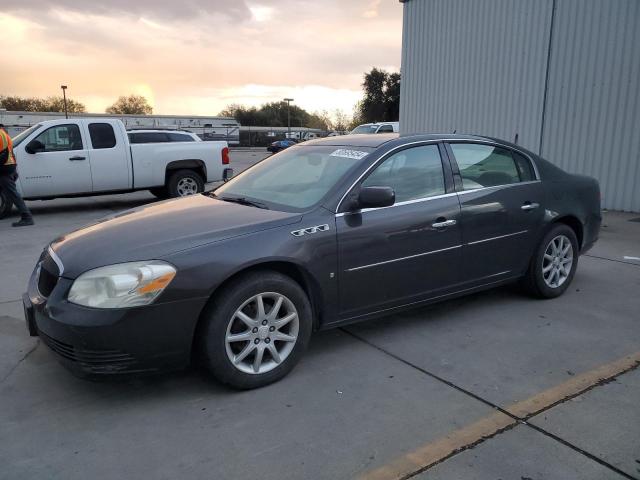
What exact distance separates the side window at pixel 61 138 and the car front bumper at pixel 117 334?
25.6 ft

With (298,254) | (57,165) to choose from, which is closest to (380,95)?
(57,165)

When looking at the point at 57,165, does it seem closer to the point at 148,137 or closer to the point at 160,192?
the point at 148,137

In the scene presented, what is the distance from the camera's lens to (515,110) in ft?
38.0

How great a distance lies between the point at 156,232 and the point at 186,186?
8349mm

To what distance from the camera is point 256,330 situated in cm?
318

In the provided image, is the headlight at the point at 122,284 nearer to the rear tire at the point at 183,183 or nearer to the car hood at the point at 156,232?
the car hood at the point at 156,232

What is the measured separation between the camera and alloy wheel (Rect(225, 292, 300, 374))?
3.13 meters

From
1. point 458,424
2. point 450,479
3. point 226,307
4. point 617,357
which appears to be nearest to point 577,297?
point 617,357

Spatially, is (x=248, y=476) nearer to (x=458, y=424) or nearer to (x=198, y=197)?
(x=458, y=424)

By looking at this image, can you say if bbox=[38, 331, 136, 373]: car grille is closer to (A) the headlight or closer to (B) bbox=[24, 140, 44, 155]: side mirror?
(A) the headlight

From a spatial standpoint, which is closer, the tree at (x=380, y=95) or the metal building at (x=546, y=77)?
the metal building at (x=546, y=77)

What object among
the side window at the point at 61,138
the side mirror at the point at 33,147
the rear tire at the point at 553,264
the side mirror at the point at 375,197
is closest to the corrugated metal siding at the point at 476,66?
the rear tire at the point at 553,264

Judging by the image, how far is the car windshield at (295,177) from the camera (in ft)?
12.3

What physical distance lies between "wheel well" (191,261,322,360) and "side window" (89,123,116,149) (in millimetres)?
8153
